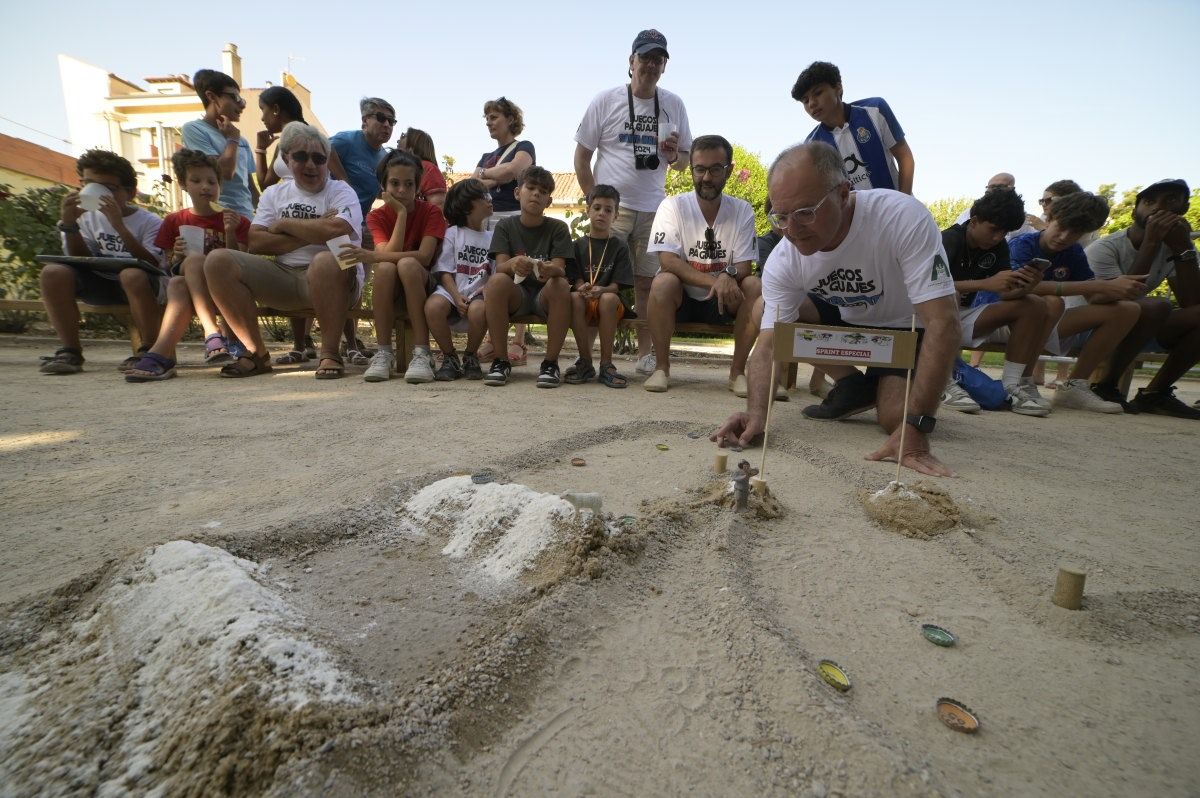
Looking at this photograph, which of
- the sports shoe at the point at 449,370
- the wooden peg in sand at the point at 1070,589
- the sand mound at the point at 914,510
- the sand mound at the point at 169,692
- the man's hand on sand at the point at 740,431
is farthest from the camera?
the sports shoe at the point at 449,370

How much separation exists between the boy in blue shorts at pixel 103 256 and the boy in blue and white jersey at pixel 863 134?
512 cm

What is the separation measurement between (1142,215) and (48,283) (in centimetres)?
813

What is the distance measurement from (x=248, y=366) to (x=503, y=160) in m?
2.74

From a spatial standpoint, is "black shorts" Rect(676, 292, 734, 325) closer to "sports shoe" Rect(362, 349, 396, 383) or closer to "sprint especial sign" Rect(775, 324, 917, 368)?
"sprint especial sign" Rect(775, 324, 917, 368)

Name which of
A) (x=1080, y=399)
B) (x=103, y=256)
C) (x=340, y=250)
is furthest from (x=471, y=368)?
(x=1080, y=399)

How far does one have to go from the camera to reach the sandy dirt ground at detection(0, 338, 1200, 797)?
0.79 meters

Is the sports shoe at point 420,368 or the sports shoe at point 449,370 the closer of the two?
the sports shoe at point 420,368

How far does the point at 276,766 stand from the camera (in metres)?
0.73

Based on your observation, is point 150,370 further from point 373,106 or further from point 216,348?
point 373,106

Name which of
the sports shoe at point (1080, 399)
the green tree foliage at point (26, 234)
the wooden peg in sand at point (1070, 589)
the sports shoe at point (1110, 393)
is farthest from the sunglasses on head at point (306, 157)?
the sports shoe at point (1110, 393)

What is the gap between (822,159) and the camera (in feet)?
7.34

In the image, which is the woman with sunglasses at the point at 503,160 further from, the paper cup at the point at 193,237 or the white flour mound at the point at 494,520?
the white flour mound at the point at 494,520

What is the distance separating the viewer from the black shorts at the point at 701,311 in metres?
4.06

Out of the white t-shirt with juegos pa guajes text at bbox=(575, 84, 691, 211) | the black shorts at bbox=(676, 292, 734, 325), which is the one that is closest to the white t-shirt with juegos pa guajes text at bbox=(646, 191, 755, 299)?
the black shorts at bbox=(676, 292, 734, 325)
